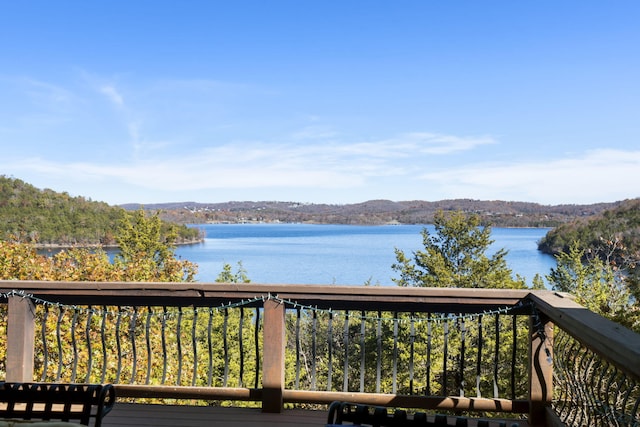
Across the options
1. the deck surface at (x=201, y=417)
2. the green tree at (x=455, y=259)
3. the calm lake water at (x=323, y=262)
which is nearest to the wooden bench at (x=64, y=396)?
the deck surface at (x=201, y=417)

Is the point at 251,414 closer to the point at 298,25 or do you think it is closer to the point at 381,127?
the point at 298,25

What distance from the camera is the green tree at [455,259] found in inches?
1123

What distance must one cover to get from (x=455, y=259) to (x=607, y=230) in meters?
11.1

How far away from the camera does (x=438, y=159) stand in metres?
64.5

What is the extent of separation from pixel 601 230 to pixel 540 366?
24413 millimetres

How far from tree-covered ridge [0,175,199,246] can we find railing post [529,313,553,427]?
94.8ft

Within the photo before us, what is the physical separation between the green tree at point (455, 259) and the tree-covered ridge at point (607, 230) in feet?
13.0

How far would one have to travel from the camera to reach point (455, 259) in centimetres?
3256

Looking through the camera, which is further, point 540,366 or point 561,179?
point 561,179

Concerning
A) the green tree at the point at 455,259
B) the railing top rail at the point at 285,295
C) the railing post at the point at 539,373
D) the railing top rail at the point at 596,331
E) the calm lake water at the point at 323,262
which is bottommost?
the calm lake water at the point at 323,262

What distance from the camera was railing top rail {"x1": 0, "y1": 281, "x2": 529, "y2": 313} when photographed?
2963mm

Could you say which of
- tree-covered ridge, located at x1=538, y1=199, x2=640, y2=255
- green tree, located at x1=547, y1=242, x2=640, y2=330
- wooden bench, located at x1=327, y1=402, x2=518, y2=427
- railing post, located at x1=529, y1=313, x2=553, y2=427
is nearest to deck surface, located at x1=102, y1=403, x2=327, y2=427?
railing post, located at x1=529, y1=313, x2=553, y2=427

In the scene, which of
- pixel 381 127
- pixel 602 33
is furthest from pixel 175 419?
pixel 381 127

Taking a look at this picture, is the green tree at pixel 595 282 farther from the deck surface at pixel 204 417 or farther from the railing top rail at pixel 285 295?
the deck surface at pixel 204 417
